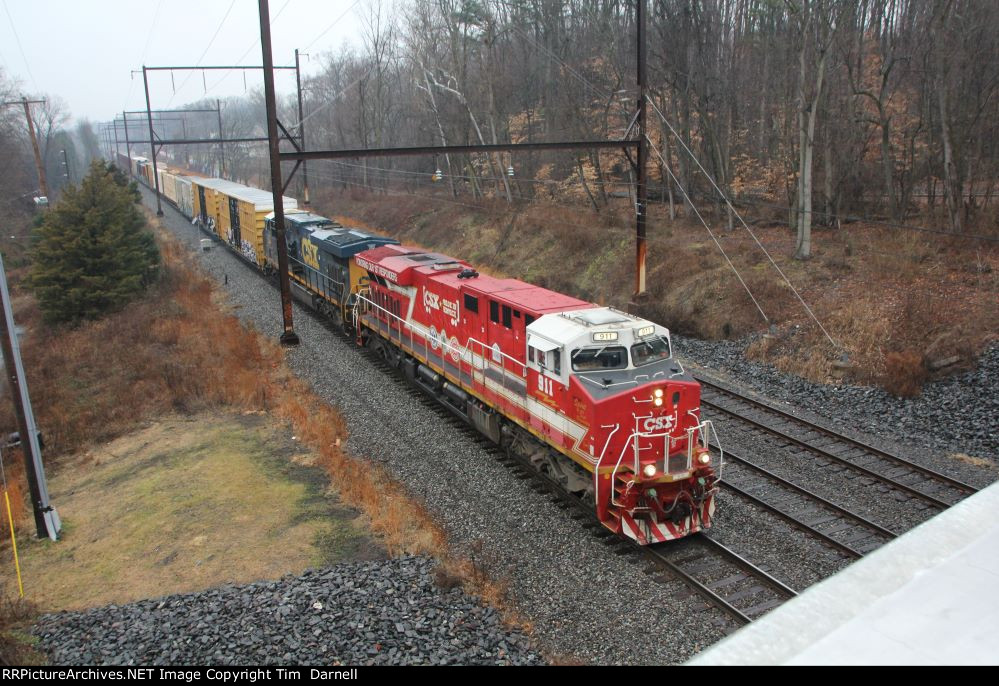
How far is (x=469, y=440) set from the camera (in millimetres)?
15914

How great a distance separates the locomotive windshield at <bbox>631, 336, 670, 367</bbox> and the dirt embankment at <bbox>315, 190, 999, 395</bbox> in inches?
305

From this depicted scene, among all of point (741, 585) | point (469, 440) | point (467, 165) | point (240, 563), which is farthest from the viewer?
point (467, 165)

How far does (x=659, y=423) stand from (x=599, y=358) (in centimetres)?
149

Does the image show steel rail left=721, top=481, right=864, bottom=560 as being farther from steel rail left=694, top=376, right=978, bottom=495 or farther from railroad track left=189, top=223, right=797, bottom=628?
steel rail left=694, top=376, right=978, bottom=495

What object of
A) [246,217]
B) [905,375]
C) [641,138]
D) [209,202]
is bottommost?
[905,375]

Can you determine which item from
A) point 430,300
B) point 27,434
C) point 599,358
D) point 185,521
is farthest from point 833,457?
point 27,434

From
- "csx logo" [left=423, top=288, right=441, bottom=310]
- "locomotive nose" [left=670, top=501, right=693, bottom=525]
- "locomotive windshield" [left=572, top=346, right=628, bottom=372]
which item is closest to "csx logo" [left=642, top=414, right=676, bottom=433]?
"locomotive windshield" [left=572, top=346, right=628, bottom=372]

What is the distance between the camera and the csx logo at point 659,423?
11.6 meters

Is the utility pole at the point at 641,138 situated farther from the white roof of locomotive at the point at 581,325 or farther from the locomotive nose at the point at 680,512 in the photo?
the locomotive nose at the point at 680,512

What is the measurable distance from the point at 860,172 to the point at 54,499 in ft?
94.4

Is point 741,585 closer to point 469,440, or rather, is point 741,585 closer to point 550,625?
point 550,625

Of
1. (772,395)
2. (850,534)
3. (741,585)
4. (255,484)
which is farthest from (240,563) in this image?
(772,395)

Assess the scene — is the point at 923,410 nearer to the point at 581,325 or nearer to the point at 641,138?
the point at 581,325

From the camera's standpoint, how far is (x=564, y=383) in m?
12.2
